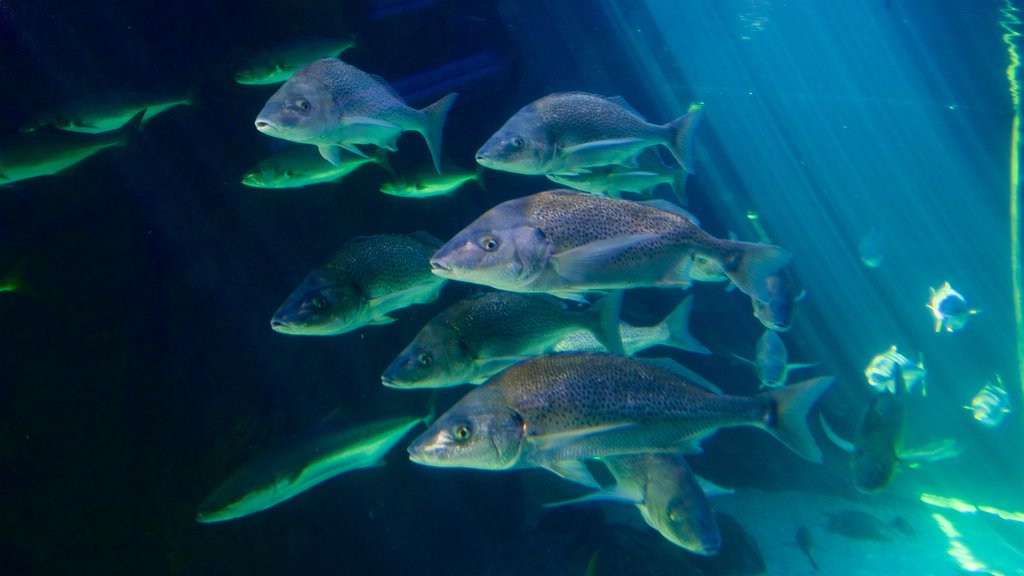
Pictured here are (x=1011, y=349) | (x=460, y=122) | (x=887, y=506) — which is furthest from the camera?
(x=1011, y=349)

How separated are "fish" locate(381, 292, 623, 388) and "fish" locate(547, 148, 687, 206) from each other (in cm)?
93

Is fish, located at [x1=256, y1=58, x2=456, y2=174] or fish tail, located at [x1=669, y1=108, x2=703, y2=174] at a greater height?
fish, located at [x1=256, y1=58, x2=456, y2=174]

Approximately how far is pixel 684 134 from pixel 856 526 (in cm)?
1066

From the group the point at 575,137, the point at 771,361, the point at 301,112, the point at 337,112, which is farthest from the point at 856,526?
the point at 301,112

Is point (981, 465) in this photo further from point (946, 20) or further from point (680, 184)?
point (680, 184)

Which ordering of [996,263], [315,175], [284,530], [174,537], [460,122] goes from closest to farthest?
[315,175] < [174,537] < [284,530] < [460,122] < [996,263]

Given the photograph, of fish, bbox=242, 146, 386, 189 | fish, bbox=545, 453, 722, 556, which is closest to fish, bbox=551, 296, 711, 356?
fish, bbox=545, 453, 722, 556

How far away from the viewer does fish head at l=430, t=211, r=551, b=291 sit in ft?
9.07

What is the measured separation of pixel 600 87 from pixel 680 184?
1013 centimetres

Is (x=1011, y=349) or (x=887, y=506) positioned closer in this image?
(x=887, y=506)

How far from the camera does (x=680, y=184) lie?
441cm

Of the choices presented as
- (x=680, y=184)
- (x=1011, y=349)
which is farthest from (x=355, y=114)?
(x=1011, y=349)

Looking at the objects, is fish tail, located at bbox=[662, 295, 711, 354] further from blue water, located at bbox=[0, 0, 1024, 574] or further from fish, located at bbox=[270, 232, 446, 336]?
blue water, located at bbox=[0, 0, 1024, 574]

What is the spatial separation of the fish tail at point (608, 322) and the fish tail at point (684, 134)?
3.51 feet
